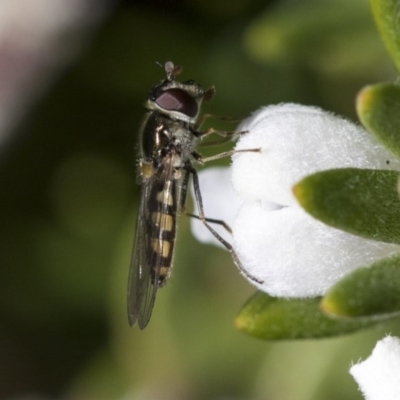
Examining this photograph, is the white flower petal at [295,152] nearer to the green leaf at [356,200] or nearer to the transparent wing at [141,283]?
the green leaf at [356,200]

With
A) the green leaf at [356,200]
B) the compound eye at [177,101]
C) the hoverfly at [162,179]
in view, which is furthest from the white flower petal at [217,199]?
the green leaf at [356,200]

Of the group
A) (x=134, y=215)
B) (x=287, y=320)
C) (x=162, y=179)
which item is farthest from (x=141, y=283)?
(x=134, y=215)

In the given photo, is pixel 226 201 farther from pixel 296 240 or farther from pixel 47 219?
pixel 47 219

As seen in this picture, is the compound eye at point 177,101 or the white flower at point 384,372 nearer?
the white flower at point 384,372

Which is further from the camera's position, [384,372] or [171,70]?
[171,70]

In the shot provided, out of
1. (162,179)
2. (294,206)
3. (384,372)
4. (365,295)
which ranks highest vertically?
(162,179)

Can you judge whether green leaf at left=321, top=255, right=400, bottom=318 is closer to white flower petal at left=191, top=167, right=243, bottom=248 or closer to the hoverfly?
white flower petal at left=191, top=167, right=243, bottom=248

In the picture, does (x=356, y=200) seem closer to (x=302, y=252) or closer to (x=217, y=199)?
(x=302, y=252)
